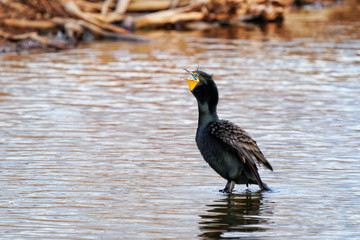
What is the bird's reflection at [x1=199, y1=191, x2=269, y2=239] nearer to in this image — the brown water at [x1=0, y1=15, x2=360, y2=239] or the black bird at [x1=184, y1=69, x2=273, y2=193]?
the brown water at [x1=0, y1=15, x2=360, y2=239]

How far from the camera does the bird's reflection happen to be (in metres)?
8.06

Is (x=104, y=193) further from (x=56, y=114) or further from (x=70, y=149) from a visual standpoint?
(x=56, y=114)

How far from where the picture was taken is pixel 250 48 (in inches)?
1037

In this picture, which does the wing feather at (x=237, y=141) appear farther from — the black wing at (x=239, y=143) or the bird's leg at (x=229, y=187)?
the bird's leg at (x=229, y=187)

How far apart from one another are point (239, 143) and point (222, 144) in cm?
20

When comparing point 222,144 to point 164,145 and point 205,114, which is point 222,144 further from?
point 164,145

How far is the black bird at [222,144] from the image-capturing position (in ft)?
30.1

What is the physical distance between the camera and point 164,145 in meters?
12.5

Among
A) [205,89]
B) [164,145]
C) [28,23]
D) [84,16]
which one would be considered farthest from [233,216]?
[28,23]

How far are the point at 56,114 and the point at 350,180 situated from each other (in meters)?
6.44

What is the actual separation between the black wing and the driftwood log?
17.3m

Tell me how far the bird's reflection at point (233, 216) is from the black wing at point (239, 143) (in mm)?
307

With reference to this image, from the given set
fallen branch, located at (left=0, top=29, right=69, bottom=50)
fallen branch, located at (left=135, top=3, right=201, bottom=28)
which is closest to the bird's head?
fallen branch, located at (left=0, top=29, right=69, bottom=50)

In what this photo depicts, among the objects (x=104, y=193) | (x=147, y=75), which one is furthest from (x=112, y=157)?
(x=147, y=75)
